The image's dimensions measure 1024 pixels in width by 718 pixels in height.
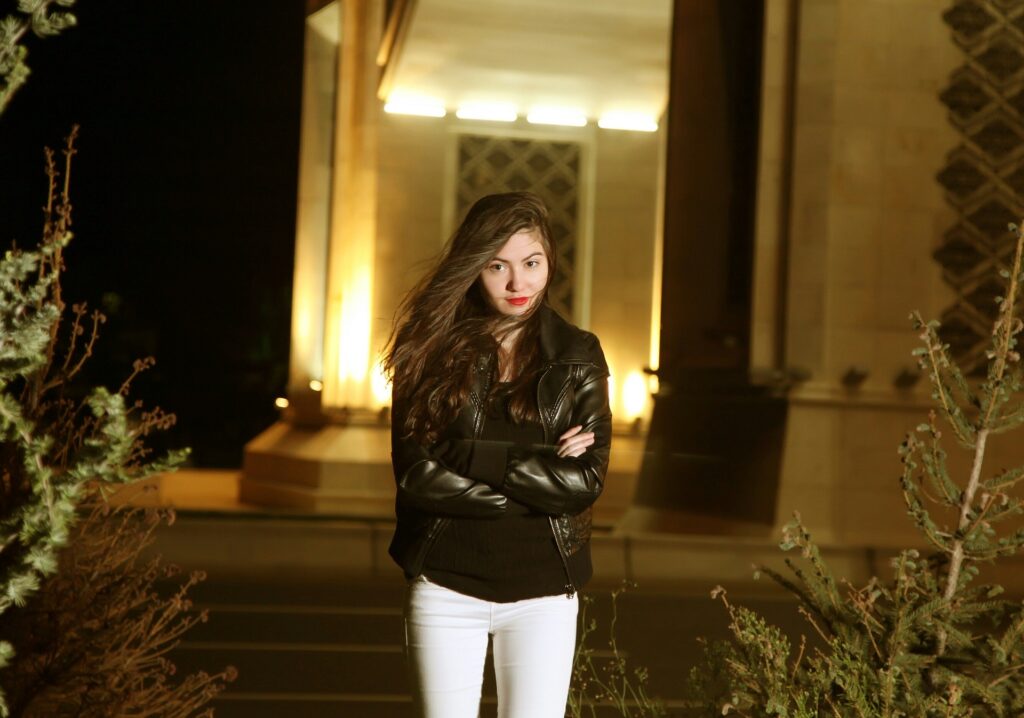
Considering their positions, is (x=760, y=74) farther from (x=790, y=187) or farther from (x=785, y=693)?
(x=785, y=693)

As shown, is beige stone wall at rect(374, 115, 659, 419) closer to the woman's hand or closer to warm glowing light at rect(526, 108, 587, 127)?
warm glowing light at rect(526, 108, 587, 127)

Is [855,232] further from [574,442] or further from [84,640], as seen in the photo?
[574,442]

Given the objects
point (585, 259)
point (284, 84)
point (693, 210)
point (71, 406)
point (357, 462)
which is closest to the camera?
point (71, 406)

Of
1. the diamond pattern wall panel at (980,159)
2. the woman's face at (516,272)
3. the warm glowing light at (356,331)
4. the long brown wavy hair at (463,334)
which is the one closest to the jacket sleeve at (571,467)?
the long brown wavy hair at (463,334)

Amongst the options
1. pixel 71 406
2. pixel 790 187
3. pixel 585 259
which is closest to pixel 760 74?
pixel 790 187

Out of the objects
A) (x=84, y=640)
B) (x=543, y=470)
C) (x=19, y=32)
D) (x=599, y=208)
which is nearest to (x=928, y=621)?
(x=543, y=470)

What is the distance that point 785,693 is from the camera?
4.02 m

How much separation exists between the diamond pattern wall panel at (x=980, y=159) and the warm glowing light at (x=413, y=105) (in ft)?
29.3

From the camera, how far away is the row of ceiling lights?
21.5m

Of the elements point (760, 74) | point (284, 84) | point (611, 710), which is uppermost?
point (284, 84)

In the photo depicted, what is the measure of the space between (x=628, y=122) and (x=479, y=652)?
784 inches

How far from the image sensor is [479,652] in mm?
3182

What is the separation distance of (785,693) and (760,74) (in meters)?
12.1

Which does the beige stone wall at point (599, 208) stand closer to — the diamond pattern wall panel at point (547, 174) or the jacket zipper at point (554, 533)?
the diamond pattern wall panel at point (547, 174)
